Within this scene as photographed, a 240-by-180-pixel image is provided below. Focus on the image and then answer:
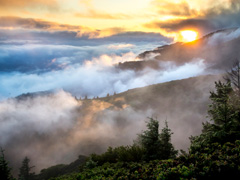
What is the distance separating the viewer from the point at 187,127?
156250 millimetres

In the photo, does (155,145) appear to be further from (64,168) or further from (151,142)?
(64,168)

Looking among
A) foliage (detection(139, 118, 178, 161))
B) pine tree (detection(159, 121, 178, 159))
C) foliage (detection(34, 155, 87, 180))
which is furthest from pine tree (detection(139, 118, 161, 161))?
foliage (detection(34, 155, 87, 180))

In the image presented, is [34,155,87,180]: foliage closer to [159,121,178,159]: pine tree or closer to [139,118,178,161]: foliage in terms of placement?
[139,118,178,161]: foliage

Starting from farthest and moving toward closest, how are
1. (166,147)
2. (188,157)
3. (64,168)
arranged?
(64,168), (166,147), (188,157)

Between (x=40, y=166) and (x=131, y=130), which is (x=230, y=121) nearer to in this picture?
(x=131, y=130)

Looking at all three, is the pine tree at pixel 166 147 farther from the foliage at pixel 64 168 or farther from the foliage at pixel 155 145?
the foliage at pixel 64 168

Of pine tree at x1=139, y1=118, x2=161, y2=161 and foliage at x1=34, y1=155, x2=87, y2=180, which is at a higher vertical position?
pine tree at x1=139, y1=118, x2=161, y2=161

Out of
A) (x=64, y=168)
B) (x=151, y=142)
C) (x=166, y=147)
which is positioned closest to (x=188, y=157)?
(x=166, y=147)

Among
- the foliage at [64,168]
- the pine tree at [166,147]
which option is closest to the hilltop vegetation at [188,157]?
the pine tree at [166,147]

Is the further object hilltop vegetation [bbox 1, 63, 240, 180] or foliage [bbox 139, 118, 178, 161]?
foliage [bbox 139, 118, 178, 161]

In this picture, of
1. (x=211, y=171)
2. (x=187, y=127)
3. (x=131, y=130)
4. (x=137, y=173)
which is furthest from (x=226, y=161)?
(x=131, y=130)

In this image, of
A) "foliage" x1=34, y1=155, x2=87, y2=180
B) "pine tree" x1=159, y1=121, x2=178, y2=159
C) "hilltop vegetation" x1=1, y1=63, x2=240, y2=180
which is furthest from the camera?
"foliage" x1=34, y1=155, x2=87, y2=180

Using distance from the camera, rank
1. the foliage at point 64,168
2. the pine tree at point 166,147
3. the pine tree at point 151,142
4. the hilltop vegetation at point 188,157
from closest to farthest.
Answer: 1. the hilltop vegetation at point 188,157
2. the pine tree at point 151,142
3. the pine tree at point 166,147
4. the foliage at point 64,168

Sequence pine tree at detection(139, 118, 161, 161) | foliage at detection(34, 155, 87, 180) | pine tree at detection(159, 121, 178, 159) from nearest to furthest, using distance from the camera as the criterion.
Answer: pine tree at detection(139, 118, 161, 161)
pine tree at detection(159, 121, 178, 159)
foliage at detection(34, 155, 87, 180)
